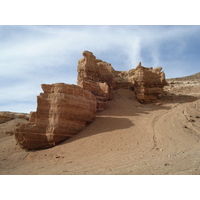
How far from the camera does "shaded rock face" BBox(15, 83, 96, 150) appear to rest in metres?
11.3

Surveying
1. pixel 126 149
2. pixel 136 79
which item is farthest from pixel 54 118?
pixel 136 79

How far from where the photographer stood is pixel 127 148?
9.64 meters

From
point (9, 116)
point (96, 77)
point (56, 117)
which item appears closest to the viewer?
point (56, 117)

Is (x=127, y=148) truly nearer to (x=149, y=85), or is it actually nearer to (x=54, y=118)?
(x=54, y=118)

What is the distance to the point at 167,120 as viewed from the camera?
554 inches

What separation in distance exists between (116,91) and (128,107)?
4389mm

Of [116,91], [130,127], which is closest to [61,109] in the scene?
[130,127]

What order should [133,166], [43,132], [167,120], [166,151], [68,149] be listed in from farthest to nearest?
[167,120] → [43,132] → [68,149] → [166,151] → [133,166]

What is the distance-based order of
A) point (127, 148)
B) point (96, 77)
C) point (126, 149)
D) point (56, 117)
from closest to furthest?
1. point (126, 149)
2. point (127, 148)
3. point (56, 117)
4. point (96, 77)

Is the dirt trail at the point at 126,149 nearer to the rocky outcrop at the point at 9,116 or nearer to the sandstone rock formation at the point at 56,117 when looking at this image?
the sandstone rock formation at the point at 56,117

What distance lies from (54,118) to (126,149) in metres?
5.02

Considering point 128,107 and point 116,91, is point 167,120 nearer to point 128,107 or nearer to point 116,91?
point 128,107

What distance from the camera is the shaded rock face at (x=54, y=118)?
1127 centimetres

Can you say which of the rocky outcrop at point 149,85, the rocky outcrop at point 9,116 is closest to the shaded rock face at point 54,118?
the rocky outcrop at point 149,85
